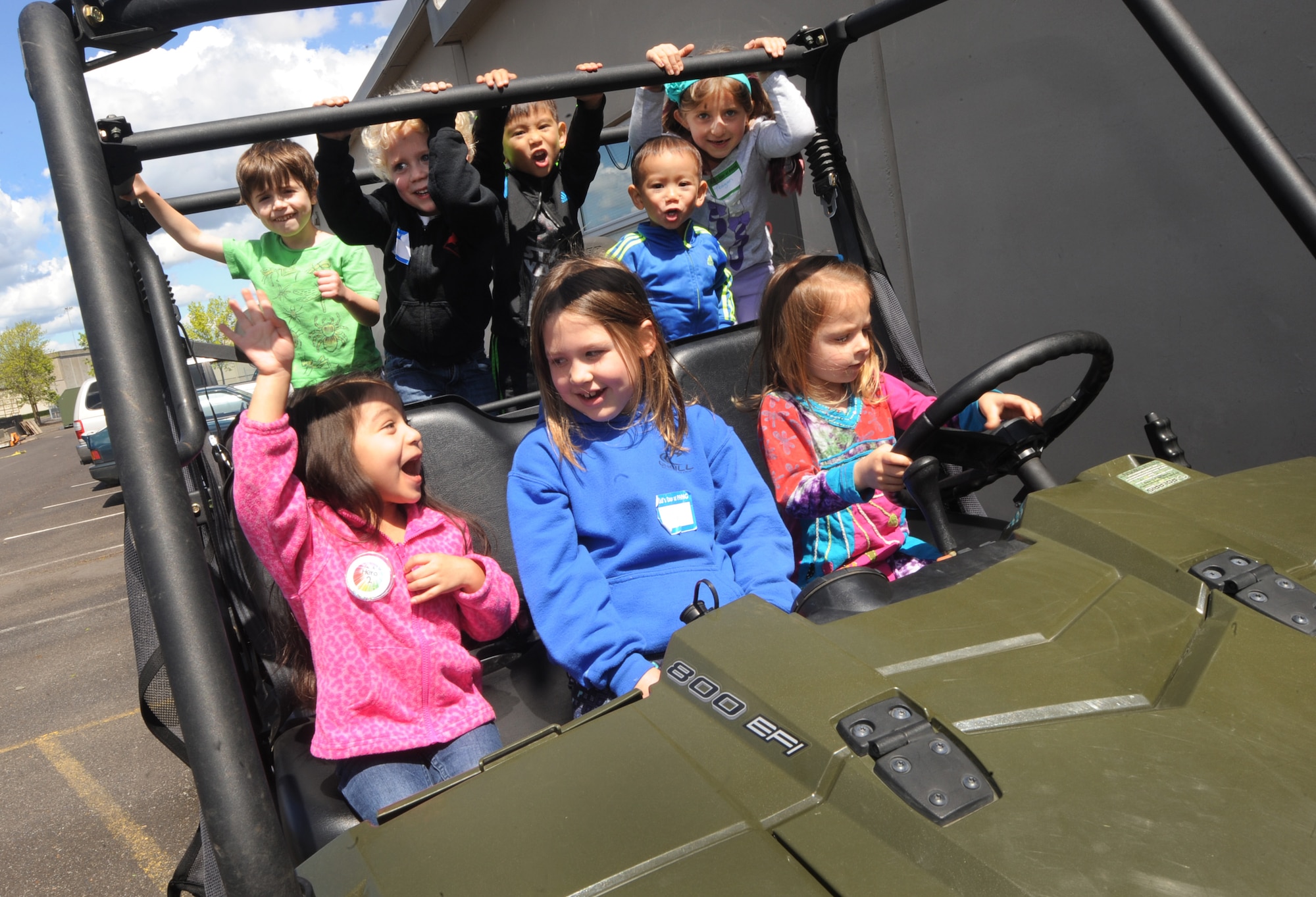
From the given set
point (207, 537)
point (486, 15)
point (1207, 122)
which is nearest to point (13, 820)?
point (207, 537)

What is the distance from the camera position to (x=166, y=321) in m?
1.28

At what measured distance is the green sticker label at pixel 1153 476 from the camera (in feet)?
5.10

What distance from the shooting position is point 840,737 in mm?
979

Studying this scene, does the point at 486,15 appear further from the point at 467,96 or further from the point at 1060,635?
the point at 1060,635

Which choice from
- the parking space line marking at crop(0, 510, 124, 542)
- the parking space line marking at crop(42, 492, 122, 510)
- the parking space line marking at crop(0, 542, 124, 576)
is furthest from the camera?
the parking space line marking at crop(42, 492, 122, 510)

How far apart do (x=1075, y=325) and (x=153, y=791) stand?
12.2 feet

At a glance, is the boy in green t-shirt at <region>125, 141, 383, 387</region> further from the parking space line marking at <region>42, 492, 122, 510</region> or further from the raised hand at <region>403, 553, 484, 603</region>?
the parking space line marking at <region>42, 492, 122, 510</region>

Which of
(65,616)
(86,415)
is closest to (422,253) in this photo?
(65,616)

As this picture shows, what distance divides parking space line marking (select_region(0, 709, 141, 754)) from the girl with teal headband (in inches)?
120

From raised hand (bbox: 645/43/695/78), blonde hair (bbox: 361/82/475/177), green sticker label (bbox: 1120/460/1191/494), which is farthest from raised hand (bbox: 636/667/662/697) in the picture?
blonde hair (bbox: 361/82/475/177)

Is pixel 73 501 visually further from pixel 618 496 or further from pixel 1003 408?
pixel 1003 408

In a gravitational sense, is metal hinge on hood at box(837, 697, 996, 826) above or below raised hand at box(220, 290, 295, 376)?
below

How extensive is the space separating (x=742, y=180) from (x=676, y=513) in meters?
1.50

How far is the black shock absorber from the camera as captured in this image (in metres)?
2.45
